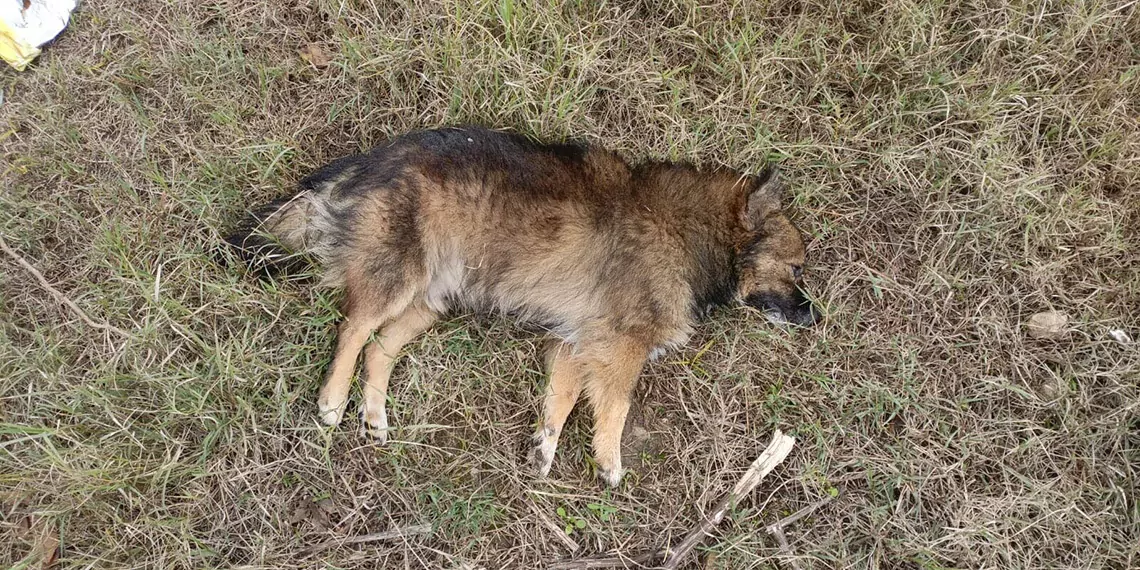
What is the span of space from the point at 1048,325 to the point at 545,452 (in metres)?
2.91

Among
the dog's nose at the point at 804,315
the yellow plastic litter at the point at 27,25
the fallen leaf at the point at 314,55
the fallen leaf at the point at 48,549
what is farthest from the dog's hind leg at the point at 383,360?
the yellow plastic litter at the point at 27,25

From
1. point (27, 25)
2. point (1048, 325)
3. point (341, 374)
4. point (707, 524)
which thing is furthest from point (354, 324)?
point (1048, 325)

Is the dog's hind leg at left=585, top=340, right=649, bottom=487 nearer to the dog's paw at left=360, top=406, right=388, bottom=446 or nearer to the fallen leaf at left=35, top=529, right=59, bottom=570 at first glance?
the dog's paw at left=360, top=406, right=388, bottom=446

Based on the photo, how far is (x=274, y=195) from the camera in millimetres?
3650

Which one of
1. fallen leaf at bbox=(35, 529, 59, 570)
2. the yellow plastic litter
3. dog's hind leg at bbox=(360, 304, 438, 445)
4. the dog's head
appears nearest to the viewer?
fallen leaf at bbox=(35, 529, 59, 570)

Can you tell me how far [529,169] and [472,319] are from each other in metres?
0.92

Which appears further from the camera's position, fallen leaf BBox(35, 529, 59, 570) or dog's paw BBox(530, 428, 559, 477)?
dog's paw BBox(530, 428, 559, 477)

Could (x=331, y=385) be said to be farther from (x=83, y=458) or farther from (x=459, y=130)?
(x=459, y=130)

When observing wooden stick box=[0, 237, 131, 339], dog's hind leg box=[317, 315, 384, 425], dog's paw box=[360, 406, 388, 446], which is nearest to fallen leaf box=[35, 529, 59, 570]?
wooden stick box=[0, 237, 131, 339]

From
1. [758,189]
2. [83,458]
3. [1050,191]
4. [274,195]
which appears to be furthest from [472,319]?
[1050,191]

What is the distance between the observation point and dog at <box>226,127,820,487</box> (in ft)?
10.4

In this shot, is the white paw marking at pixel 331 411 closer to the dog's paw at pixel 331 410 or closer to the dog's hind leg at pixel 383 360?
the dog's paw at pixel 331 410

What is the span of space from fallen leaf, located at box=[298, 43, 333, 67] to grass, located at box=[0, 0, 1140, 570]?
39 millimetres

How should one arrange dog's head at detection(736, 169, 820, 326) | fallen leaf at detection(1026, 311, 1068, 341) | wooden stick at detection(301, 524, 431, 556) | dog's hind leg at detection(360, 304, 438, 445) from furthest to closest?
fallen leaf at detection(1026, 311, 1068, 341), dog's head at detection(736, 169, 820, 326), dog's hind leg at detection(360, 304, 438, 445), wooden stick at detection(301, 524, 431, 556)
